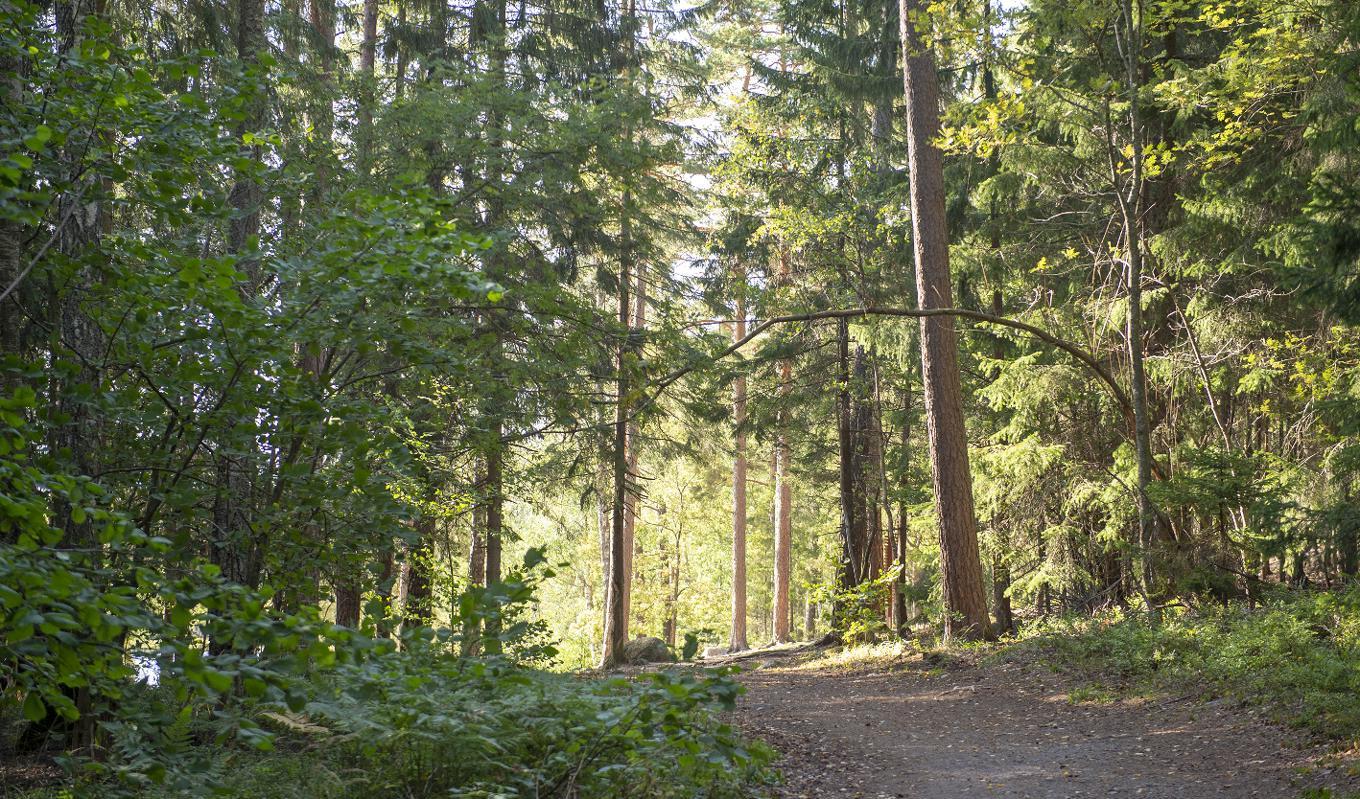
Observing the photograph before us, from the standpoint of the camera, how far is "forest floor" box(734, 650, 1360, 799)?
604cm

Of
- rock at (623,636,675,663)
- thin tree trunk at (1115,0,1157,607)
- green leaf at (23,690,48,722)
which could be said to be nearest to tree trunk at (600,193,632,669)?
rock at (623,636,675,663)

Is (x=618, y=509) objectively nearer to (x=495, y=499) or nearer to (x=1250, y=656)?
(x=495, y=499)

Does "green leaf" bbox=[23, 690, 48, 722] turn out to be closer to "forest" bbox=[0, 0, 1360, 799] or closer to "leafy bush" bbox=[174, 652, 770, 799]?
"forest" bbox=[0, 0, 1360, 799]

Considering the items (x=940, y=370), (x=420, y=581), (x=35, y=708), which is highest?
(x=940, y=370)

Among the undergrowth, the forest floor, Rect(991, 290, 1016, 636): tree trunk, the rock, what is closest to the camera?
the forest floor

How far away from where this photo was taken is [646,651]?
19266 mm

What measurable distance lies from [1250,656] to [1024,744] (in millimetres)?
2127

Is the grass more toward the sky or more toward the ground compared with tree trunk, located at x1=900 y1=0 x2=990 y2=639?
more toward the ground

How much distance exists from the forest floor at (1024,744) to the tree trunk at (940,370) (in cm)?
135

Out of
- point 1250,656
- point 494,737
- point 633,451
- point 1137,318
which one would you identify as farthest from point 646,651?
point 494,737

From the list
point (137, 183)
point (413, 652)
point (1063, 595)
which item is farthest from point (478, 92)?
point (1063, 595)

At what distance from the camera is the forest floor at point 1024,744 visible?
6.04m

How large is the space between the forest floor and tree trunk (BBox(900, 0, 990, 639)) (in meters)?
1.35

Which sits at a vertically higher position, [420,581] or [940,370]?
[940,370]
